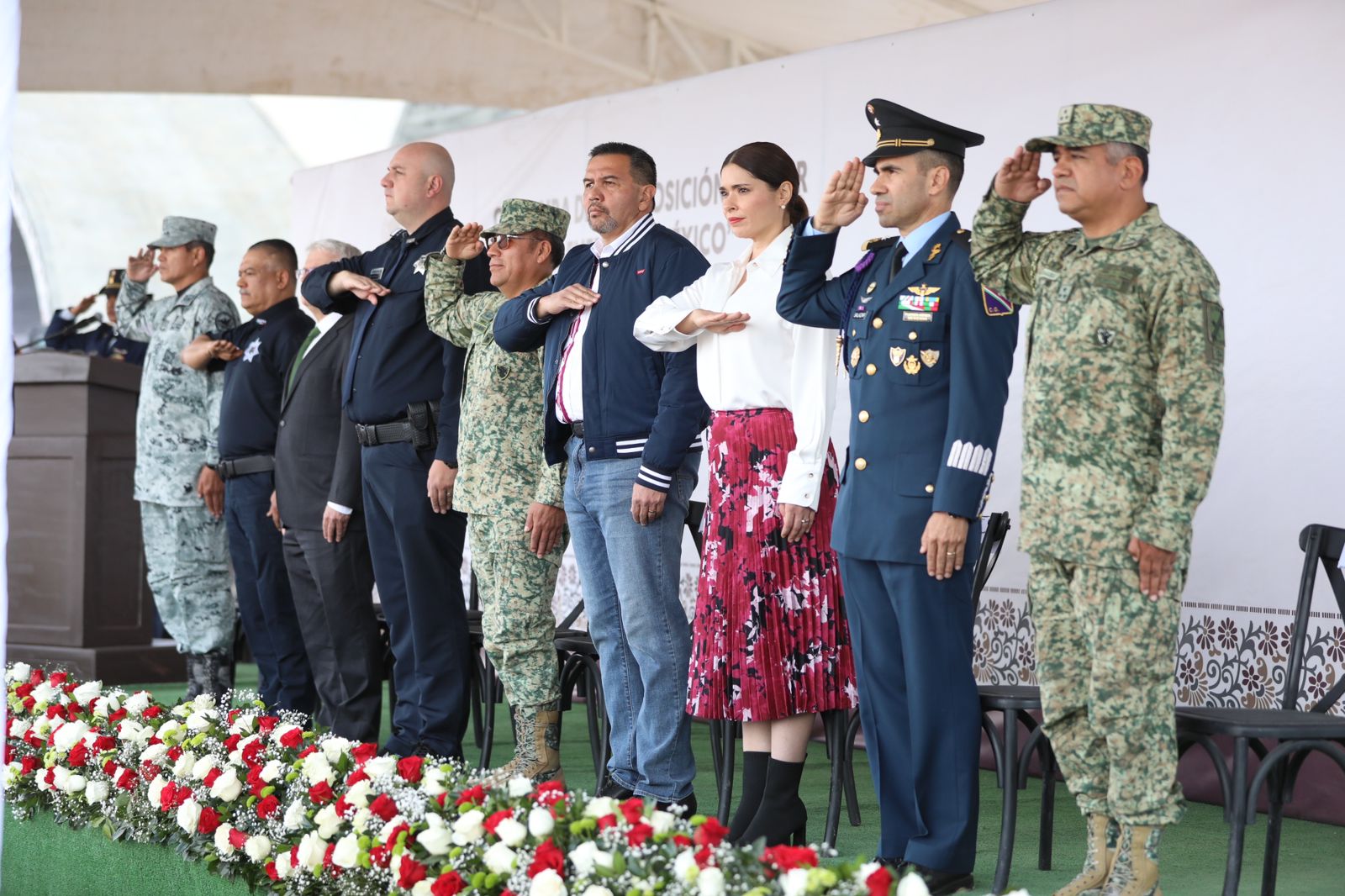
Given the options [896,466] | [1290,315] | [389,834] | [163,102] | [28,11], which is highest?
[163,102]

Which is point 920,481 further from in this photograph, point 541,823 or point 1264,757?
point 541,823

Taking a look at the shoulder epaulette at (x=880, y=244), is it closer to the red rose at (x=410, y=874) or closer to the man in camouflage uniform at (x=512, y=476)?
the man in camouflage uniform at (x=512, y=476)

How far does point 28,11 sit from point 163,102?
18599 millimetres

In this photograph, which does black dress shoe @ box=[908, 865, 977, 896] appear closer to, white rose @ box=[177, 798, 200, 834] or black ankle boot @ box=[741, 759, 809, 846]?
black ankle boot @ box=[741, 759, 809, 846]

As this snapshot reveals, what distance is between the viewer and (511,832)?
246cm

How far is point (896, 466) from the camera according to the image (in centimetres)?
304

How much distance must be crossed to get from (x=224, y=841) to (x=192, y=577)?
2.72 m

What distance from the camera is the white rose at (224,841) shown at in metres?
3.10

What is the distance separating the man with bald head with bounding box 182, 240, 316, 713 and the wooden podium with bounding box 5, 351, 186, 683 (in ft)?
4.86

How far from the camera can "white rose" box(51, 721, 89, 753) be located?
380 centimetres

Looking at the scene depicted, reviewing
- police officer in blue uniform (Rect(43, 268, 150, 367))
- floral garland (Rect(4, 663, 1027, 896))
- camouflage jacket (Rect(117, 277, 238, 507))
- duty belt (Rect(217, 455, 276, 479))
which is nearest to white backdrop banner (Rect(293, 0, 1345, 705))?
floral garland (Rect(4, 663, 1027, 896))

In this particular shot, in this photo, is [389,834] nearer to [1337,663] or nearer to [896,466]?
[896,466]

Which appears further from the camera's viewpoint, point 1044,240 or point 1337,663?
point 1337,663

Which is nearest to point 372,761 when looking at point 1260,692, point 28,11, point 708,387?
point 708,387
